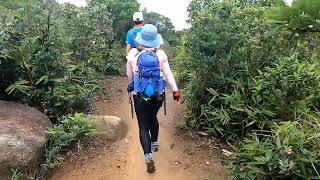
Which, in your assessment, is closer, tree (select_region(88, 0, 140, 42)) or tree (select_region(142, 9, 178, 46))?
tree (select_region(88, 0, 140, 42))

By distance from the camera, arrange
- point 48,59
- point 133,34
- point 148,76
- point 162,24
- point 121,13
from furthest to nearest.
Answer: point 162,24 < point 121,13 < point 133,34 < point 48,59 < point 148,76

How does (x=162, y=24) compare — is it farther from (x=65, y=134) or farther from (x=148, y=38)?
(x=148, y=38)

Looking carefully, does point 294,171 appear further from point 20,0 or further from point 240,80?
point 20,0

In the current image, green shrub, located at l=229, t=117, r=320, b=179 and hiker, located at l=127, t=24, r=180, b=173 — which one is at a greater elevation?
hiker, located at l=127, t=24, r=180, b=173

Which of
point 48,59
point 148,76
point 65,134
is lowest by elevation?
point 65,134

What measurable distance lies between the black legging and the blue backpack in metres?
0.11

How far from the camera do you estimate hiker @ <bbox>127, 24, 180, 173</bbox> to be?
5348mm

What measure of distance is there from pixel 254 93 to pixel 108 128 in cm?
235

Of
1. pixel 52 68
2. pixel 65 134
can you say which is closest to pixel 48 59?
pixel 52 68

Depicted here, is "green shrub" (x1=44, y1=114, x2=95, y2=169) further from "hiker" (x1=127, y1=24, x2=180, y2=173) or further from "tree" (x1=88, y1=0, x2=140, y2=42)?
"tree" (x1=88, y1=0, x2=140, y2=42)

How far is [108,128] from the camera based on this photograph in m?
7.30

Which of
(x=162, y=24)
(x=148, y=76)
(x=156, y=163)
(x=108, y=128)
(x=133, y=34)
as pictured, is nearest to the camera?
(x=148, y=76)

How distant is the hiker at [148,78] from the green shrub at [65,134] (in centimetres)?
142

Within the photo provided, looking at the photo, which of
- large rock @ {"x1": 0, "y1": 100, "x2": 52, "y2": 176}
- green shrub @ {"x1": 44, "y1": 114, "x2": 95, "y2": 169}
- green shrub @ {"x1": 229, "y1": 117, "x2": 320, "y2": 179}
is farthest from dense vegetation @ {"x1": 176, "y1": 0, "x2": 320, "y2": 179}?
large rock @ {"x1": 0, "y1": 100, "x2": 52, "y2": 176}
